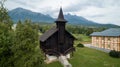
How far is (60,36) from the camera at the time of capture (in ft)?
152

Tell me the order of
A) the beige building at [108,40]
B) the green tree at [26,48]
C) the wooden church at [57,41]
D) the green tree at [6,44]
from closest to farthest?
1. the green tree at [26,48]
2. the green tree at [6,44]
3. the wooden church at [57,41]
4. the beige building at [108,40]

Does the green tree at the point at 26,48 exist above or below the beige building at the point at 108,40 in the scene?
above

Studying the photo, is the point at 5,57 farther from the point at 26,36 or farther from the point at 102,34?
the point at 102,34

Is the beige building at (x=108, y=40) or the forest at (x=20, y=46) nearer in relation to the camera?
the forest at (x=20, y=46)

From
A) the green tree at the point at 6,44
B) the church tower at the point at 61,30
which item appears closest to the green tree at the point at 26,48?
the green tree at the point at 6,44

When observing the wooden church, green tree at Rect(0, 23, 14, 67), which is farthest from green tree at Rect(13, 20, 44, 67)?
the wooden church

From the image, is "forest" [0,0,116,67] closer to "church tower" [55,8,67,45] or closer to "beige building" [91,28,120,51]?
"church tower" [55,8,67,45]

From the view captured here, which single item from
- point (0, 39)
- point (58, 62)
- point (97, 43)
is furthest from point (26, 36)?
point (97, 43)

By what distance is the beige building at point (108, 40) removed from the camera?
2201 inches

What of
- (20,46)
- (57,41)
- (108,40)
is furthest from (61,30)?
(108,40)

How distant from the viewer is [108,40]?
195 ft

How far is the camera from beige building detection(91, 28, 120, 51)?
5591 centimetres

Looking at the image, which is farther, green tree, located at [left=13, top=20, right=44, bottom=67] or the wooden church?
the wooden church

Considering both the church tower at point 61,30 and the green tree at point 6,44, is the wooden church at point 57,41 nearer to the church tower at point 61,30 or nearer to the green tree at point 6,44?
the church tower at point 61,30
